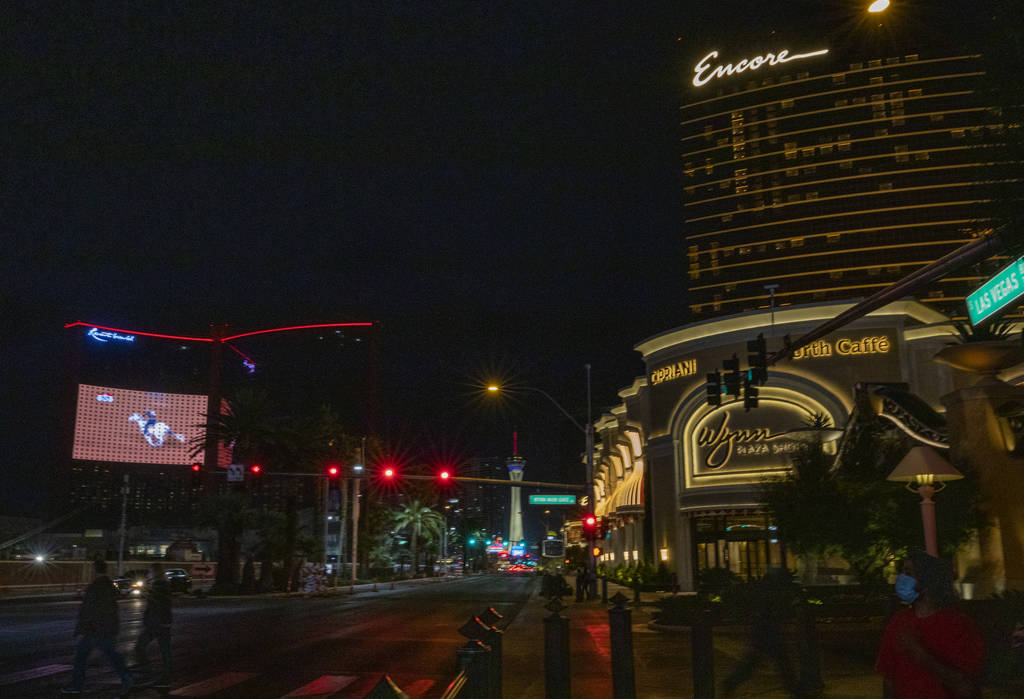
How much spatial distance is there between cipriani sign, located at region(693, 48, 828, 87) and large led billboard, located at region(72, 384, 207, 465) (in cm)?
9634

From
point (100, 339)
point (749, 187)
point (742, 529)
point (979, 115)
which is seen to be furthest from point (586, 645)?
point (749, 187)

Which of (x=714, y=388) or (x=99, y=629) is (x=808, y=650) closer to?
(x=99, y=629)

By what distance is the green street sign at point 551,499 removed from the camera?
133 ft

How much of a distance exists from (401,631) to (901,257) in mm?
131041

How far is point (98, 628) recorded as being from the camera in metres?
11.8

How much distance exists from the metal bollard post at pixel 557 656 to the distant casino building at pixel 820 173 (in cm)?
13032

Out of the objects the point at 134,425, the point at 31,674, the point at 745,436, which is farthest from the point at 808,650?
the point at 134,425

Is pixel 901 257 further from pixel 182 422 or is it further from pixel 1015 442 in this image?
pixel 1015 442

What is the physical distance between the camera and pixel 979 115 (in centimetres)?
1317

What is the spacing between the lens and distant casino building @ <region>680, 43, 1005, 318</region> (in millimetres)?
137250

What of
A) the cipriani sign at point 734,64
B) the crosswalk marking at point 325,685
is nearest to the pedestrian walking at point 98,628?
the crosswalk marking at point 325,685

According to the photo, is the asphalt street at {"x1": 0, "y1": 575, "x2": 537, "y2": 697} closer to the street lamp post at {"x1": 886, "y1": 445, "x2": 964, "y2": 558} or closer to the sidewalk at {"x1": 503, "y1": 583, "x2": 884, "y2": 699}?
the sidewalk at {"x1": 503, "y1": 583, "x2": 884, "y2": 699}

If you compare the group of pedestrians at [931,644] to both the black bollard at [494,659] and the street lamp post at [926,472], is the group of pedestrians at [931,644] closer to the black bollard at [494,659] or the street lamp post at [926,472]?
the black bollard at [494,659]

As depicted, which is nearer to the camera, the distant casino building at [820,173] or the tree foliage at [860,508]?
the tree foliage at [860,508]
